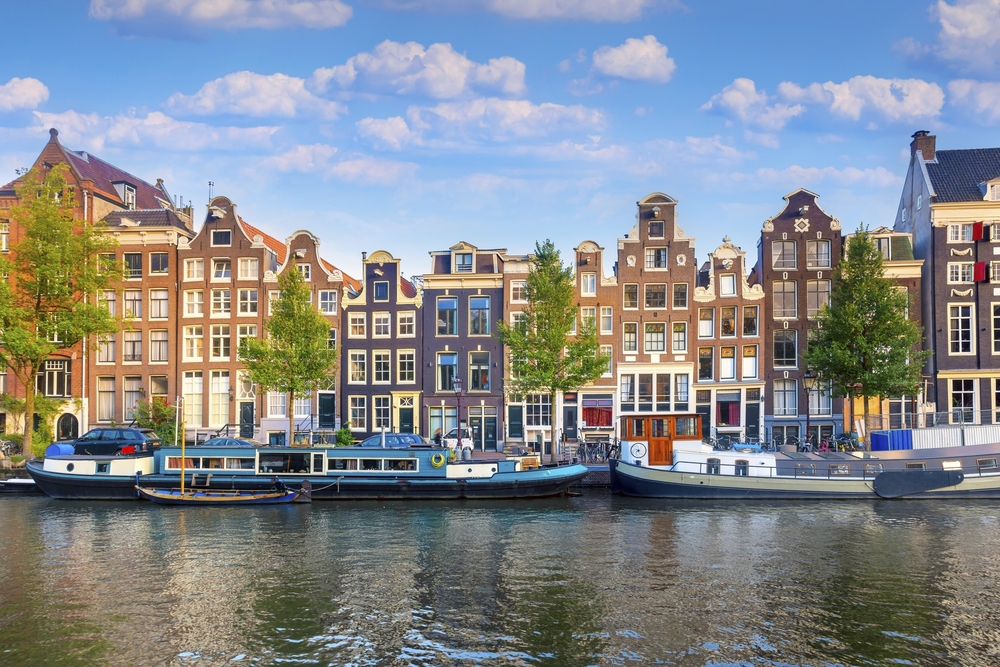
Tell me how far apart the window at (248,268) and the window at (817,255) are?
38386 mm

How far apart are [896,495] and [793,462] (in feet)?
16.7

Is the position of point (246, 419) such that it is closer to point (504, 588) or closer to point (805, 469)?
point (805, 469)

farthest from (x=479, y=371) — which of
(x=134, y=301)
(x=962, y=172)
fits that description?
(x=962, y=172)

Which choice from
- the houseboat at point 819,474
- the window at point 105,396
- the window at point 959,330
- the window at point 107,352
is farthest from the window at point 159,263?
the window at point 959,330

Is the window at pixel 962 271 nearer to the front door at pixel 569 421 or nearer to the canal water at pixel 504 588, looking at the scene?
the canal water at pixel 504 588

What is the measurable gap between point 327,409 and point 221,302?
10992mm

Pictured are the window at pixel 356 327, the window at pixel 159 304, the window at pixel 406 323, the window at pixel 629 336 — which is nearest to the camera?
the window at pixel 629 336

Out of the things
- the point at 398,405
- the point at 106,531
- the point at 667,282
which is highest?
the point at 667,282

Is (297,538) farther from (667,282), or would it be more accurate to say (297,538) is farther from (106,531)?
(667,282)

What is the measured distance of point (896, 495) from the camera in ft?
130

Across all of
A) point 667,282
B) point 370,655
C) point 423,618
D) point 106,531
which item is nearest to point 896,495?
point 667,282

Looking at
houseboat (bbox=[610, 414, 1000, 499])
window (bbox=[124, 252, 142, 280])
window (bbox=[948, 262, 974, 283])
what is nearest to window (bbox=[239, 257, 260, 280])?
window (bbox=[124, 252, 142, 280])

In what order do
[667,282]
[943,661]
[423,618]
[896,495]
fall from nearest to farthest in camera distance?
[943,661], [423,618], [896,495], [667,282]

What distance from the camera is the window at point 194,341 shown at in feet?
189
